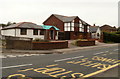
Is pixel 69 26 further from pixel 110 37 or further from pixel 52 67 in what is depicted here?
pixel 52 67

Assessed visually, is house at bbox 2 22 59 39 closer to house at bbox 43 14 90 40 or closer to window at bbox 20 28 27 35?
window at bbox 20 28 27 35

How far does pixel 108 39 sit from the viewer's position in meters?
39.7

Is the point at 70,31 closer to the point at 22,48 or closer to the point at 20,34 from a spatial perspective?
the point at 20,34

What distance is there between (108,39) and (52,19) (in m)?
18.7

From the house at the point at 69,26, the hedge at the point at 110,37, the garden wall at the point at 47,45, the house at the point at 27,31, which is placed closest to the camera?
the garden wall at the point at 47,45

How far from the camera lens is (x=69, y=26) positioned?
129 ft

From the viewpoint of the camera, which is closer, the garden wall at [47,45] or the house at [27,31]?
the garden wall at [47,45]

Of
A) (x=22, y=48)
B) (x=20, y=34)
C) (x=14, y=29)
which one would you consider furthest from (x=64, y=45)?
(x=14, y=29)

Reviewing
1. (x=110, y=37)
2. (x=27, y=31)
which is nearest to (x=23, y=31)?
(x=27, y=31)

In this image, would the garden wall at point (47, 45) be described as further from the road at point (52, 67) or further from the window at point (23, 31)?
the window at point (23, 31)

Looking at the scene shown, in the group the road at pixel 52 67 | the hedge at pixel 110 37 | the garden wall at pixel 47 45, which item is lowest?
the road at pixel 52 67

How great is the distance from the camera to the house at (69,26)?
38750 mm

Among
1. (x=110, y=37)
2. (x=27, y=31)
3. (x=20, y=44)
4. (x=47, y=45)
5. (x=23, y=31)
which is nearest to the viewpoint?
(x=20, y=44)

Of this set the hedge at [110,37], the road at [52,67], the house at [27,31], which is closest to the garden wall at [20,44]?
the road at [52,67]
